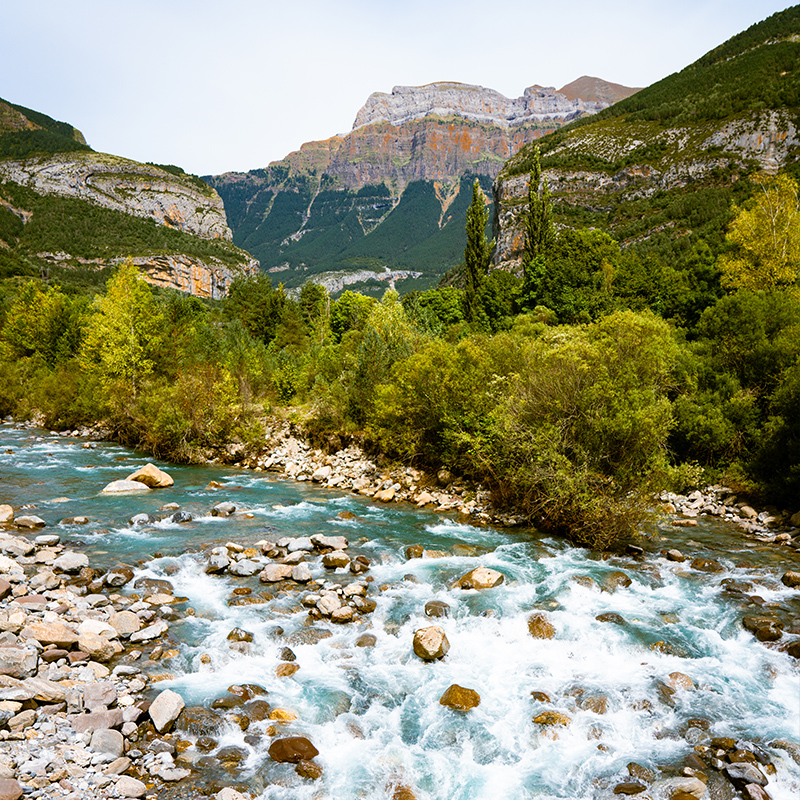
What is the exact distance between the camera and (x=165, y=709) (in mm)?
7426

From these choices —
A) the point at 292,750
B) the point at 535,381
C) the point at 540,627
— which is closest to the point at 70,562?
the point at 292,750

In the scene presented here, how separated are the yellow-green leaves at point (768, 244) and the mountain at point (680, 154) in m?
21.4

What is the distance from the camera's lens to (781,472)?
17875mm

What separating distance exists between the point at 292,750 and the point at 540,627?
5699 mm

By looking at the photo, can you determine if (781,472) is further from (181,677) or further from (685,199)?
(685,199)

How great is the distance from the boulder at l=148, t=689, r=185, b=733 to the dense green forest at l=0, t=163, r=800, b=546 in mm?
11290

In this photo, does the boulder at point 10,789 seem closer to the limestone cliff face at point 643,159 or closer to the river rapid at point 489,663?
the river rapid at point 489,663

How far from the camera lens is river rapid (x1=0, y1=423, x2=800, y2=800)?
7.17m

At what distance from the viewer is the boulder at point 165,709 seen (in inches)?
A: 285

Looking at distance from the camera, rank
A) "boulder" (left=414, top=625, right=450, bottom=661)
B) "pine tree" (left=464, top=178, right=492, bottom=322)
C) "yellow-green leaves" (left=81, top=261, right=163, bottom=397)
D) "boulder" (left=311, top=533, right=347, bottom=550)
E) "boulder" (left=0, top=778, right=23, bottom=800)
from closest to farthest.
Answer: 1. "boulder" (left=0, top=778, right=23, bottom=800)
2. "boulder" (left=414, top=625, right=450, bottom=661)
3. "boulder" (left=311, top=533, right=347, bottom=550)
4. "yellow-green leaves" (left=81, top=261, right=163, bottom=397)
5. "pine tree" (left=464, top=178, right=492, bottom=322)

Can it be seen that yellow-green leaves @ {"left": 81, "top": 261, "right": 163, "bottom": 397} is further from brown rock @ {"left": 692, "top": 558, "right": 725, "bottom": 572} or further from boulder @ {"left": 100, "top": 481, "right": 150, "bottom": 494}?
brown rock @ {"left": 692, "top": 558, "right": 725, "bottom": 572}

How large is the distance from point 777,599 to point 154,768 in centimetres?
1316

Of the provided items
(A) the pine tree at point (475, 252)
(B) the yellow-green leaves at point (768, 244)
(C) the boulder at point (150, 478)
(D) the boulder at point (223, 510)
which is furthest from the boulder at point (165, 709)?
(A) the pine tree at point (475, 252)

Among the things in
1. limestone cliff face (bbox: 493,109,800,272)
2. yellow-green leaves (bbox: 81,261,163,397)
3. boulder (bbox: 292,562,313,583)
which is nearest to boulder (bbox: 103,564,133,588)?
boulder (bbox: 292,562,313,583)
